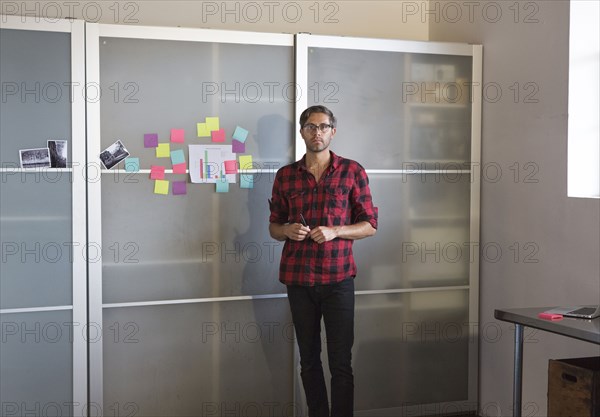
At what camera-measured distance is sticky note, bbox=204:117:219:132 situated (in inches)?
145

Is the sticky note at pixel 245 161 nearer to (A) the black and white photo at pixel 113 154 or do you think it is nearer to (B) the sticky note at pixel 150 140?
(B) the sticky note at pixel 150 140

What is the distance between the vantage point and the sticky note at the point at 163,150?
3604 millimetres

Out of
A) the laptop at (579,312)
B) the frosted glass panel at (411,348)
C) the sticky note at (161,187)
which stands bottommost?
the frosted glass panel at (411,348)

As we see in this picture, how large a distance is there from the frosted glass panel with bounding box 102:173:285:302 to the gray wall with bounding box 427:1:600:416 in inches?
46.6

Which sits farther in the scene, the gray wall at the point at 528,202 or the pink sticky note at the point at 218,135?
the pink sticky note at the point at 218,135

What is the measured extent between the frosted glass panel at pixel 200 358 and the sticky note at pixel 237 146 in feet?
2.48

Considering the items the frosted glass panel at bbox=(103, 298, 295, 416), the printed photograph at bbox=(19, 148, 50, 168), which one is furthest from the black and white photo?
the frosted glass panel at bbox=(103, 298, 295, 416)

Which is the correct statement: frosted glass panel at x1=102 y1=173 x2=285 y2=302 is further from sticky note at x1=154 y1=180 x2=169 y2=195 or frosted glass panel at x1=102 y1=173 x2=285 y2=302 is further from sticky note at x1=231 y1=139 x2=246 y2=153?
sticky note at x1=231 y1=139 x2=246 y2=153

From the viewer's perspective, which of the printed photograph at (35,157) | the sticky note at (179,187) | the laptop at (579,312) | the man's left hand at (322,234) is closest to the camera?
the laptop at (579,312)

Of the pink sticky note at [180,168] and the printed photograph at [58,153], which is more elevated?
the printed photograph at [58,153]

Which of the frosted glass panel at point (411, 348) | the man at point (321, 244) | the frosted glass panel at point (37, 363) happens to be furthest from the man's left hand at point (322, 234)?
the frosted glass panel at point (37, 363)

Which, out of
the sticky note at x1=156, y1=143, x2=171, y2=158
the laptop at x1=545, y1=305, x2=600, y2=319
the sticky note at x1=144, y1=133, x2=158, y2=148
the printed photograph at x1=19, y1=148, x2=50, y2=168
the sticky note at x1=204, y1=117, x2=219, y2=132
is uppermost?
the sticky note at x1=204, y1=117, x2=219, y2=132

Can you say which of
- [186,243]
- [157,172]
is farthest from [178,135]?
[186,243]

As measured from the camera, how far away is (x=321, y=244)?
334 cm
